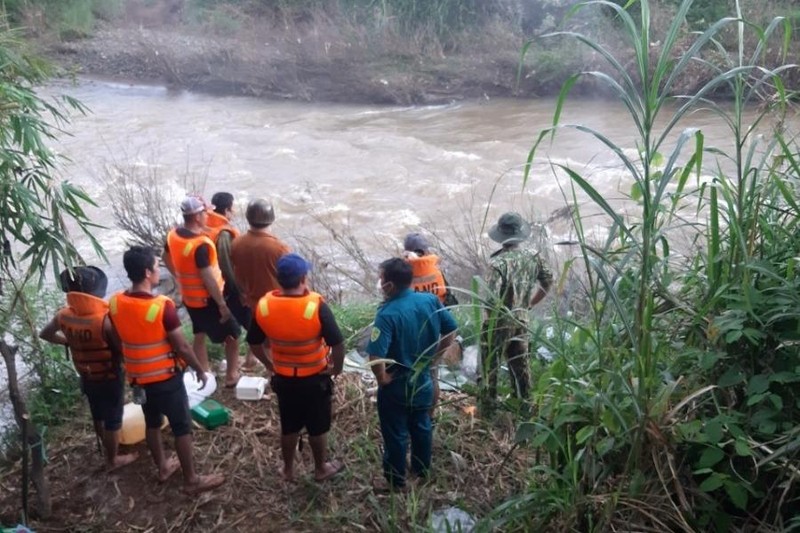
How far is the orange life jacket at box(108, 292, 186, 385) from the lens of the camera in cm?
418

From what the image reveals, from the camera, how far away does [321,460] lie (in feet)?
14.6

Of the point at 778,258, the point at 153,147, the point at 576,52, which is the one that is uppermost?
the point at 778,258

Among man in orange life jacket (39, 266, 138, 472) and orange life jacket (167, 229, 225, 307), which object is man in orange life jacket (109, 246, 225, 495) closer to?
man in orange life jacket (39, 266, 138, 472)

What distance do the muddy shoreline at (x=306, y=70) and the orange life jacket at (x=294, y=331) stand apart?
1811 centimetres

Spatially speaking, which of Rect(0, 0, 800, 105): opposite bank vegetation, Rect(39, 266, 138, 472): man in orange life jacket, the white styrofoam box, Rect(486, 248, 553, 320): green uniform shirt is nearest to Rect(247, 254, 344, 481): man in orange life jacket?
Rect(39, 266, 138, 472): man in orange life jacket

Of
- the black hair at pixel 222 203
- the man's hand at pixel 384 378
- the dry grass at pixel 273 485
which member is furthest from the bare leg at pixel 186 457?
the black hair at pixel 222 203

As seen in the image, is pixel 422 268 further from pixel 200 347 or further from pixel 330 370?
pixel 200 347

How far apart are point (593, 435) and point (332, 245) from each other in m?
8.63

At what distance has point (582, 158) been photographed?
14969 mm

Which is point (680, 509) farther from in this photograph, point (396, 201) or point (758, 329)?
point (396, 201)

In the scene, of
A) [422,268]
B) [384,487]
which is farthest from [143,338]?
[422,268]

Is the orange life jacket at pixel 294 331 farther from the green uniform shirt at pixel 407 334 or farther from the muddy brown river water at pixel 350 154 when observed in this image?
the muddy brown river water at pixel 350 154

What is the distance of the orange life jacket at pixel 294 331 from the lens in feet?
13.5

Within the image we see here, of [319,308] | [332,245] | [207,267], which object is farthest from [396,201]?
[319,308]
